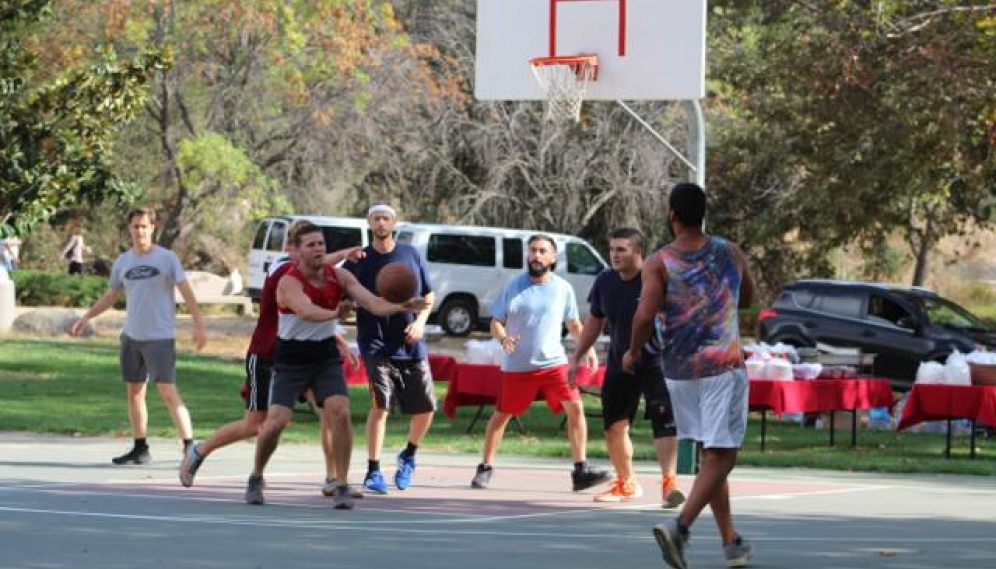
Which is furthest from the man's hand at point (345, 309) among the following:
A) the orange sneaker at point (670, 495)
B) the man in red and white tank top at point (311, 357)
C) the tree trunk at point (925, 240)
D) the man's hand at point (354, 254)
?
the tree trunk at point (925, 240)

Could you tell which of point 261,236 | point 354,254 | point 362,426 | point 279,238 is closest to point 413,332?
point 354,254

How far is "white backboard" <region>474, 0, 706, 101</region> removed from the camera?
72.2 ft

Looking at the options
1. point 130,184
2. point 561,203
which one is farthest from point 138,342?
point 561,203

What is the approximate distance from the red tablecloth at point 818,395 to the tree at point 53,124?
11.7 m

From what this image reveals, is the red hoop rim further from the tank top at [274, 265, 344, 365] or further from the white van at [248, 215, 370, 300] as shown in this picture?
the white van at [248, 215, 370, 300]

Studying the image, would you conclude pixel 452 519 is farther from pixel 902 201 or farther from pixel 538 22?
pixel 902 201

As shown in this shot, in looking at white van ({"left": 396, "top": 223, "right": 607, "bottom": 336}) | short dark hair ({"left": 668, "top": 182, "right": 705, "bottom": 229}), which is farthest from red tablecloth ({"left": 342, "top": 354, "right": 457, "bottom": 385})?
white van ({"left": 396, "top": 223, "right": 607, "bottom": 336})

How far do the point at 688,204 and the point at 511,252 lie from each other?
1247 inches

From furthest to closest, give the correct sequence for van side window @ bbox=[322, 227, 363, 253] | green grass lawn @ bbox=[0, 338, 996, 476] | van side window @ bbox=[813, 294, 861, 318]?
van side window @ bbox=[322, 227, 363, 253] < van side window @ bbox=[813, 294, 861, 318] < green grass lawn @ bbox=[0, 338, 996, 476]

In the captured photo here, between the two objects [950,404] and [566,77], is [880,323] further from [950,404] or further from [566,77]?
[950,404]

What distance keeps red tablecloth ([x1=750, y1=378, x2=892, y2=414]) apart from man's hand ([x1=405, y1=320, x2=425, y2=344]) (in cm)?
626

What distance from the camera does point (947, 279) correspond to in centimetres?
6259

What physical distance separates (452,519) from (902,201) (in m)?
31.6

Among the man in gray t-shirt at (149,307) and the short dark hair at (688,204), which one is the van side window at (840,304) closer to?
the man in gray t-shirt at (149,307)
